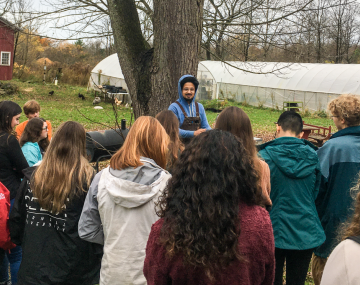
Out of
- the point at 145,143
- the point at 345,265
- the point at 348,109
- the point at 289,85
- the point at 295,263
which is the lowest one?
the point at 295,263

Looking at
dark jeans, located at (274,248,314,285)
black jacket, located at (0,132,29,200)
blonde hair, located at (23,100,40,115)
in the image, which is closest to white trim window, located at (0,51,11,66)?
blonde hair, located at (23,100,40,115)

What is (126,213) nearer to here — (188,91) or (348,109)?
(348,109)

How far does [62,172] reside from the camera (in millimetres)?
2578

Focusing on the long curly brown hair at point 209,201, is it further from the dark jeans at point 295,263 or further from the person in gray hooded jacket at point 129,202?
the dark jeans at point 295,263

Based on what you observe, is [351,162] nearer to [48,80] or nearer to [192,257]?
[192,257]

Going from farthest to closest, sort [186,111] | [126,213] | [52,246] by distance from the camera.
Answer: [186,111] → [52,246] → [126,213]

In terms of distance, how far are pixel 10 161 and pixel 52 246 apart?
1.18 m

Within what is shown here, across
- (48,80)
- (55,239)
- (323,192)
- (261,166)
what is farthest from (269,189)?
(48,80)

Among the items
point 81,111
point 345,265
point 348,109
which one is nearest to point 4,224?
point 345,265

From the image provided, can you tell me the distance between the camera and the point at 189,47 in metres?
4.60

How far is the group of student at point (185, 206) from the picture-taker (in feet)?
4.88

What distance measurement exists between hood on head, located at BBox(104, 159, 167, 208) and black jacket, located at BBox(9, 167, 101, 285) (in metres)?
0.48

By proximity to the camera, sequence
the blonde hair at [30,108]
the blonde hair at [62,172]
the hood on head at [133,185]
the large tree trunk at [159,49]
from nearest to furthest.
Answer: the hood on head at [133,185]
the blonde hair at [62,172]
the large tree trunk at [159,49]
the blonde hair at [30,108]

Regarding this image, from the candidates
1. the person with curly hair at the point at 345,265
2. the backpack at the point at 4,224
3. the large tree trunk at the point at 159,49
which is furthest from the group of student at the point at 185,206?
the large tree trunk at the point at 159,49
